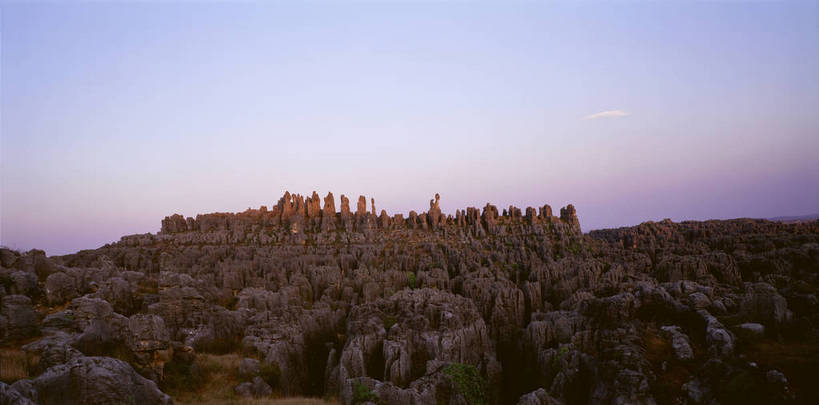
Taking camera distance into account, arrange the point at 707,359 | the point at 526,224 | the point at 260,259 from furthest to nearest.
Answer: the point at 526,224 → the point at 260,259 → the point at 707,359

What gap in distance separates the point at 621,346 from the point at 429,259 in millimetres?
65055

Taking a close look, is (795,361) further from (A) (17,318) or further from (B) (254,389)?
(A) (17,318)

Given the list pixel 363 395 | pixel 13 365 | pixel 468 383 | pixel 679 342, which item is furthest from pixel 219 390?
pixel 679 342

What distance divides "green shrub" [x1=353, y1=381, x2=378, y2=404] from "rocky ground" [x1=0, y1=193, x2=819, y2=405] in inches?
3.1

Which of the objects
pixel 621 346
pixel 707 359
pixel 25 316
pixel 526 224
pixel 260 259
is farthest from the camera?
pixel 526 224

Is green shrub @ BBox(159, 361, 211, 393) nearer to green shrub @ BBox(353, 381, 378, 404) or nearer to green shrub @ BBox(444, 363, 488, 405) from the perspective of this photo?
green shrub @ BBox(353, 381, 378, 404)

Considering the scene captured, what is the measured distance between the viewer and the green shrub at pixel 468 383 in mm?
25078

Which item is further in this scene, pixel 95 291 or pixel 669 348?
pixel 95 291

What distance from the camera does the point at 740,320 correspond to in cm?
2483

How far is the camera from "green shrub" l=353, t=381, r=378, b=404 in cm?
2053

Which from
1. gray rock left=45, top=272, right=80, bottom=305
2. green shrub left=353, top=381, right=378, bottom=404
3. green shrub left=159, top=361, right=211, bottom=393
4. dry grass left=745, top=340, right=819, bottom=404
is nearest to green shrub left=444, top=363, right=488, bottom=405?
green shrub left=353, top=381, right=378, bottom=404

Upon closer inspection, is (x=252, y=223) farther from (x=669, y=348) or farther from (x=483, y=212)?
(x=669, y=348)

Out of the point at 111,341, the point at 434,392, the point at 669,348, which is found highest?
the point at 111,341

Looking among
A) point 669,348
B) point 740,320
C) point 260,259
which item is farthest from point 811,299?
point 260,259
